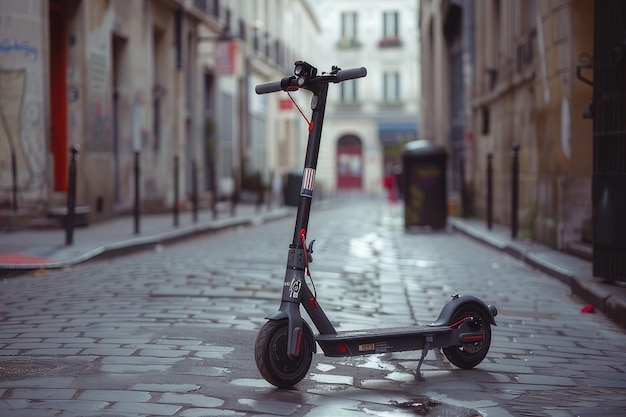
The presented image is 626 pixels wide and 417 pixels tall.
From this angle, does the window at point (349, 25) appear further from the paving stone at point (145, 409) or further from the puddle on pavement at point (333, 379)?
the paving stone at point (145, 409)

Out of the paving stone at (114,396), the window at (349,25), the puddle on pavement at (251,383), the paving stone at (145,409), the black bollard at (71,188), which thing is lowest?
the puddle on pavement at (251,383)

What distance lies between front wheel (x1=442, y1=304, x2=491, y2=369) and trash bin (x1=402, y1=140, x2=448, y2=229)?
13.3 m

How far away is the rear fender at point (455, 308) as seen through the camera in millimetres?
5168

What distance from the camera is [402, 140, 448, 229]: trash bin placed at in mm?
18531

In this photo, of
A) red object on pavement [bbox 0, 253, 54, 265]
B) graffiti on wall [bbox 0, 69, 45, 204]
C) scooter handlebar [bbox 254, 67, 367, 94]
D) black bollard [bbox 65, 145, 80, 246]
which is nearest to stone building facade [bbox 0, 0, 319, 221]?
graffiti on wall [bbox 0, 69, 45, 204]

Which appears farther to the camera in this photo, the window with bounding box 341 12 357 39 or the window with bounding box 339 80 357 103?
the window with bounding box 341 12 357 39

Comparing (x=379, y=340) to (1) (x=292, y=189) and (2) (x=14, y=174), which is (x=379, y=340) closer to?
(2) (x=14, y=174)

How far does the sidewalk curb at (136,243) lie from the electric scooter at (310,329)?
5419 mm

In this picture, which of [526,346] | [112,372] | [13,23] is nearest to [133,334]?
[112,372]

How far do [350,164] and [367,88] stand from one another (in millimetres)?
4463

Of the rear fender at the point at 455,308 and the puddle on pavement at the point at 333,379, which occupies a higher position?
the rear fender at the point at 455,308

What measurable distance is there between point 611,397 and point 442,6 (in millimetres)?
24711

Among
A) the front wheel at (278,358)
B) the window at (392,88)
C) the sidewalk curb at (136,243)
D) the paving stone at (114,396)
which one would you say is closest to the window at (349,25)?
the window at (392,88)

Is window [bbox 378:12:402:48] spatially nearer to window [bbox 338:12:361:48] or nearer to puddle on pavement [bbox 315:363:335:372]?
window [bbox 338:12:361:48]
